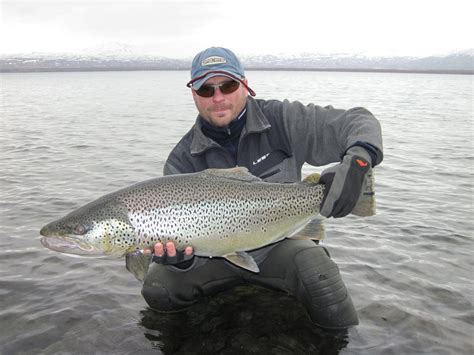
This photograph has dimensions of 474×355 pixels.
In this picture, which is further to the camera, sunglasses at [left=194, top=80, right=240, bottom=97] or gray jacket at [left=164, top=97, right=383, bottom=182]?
gray jacket at [left=164, top=97, right=383, bottom=182]

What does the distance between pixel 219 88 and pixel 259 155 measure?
0.82 m

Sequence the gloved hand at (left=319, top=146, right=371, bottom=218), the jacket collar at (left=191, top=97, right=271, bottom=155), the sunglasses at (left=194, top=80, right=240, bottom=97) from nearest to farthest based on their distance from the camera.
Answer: the gloved hand at (left=319, top=146, right=371, bottom=218)
the sunglasses at (left=194, top=80, right=240, bottom=97)
the jacket collar at (left=191, top=97, right=271, bottom=155)

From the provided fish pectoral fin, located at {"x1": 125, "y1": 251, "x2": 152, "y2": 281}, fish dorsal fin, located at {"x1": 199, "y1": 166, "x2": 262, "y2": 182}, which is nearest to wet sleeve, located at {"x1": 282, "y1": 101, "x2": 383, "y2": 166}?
fish dorsal fin, located at {"x1": 199, "y1": 166, "x2": 262, "y2": 182}

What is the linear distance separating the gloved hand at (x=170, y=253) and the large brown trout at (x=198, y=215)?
0.05 metres

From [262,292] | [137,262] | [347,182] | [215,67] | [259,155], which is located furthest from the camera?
[262,292]

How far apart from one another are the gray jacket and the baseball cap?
0.43 meters

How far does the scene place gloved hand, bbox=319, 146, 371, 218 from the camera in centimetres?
376

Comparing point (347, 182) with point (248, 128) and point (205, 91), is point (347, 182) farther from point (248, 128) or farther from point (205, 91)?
point (205, 91)

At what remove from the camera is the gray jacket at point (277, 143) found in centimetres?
475

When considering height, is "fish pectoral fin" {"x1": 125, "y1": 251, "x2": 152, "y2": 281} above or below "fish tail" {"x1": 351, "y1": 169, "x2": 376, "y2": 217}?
below

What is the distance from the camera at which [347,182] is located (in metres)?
3.77

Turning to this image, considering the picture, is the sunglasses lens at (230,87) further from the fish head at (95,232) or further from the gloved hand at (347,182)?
the fish head at (95,232)

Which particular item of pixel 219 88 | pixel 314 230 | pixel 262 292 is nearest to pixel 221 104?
pixel 219 88

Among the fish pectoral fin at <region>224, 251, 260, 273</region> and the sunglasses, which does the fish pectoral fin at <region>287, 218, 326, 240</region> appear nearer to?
the fish pectoral fin at <region>224, 251, 260, 273</region>
